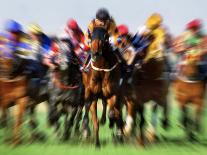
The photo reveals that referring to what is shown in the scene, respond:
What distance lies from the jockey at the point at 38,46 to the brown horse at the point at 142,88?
1.60 meters

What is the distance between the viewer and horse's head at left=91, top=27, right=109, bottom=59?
11852mm

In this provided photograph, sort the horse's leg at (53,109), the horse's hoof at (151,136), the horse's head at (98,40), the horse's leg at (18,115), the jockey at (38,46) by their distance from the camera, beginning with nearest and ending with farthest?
the horse's head at (98,40), the horse's leg at (18,115), the horse's hoof at (151,136), the jockey at (38,46), the horse's leg at (53,109)

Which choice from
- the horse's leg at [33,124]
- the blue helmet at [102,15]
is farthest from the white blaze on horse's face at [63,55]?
the blue helmet at [102,15]

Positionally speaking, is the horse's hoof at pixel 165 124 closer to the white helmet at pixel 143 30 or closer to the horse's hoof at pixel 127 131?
the horse's hoof at pixel 127 131

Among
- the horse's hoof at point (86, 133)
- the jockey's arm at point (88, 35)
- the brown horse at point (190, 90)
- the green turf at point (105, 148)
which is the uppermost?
the jockey's arm at point (88, 35)

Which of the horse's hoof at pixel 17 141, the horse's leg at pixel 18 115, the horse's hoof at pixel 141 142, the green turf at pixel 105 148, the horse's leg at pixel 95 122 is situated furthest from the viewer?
the horse's leg at pixel 18 115

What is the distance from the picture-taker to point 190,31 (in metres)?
14.1

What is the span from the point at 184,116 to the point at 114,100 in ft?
7.04

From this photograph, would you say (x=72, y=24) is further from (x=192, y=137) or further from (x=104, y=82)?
(x=192, y=137)

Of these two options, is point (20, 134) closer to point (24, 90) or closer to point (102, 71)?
point (24, 90)

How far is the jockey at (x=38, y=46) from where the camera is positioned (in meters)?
13.8

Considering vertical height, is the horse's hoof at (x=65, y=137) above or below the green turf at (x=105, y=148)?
above

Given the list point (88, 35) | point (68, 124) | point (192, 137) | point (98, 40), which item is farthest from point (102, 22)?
point (192, 137)

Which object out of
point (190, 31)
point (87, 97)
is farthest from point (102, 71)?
point (190, 31)
